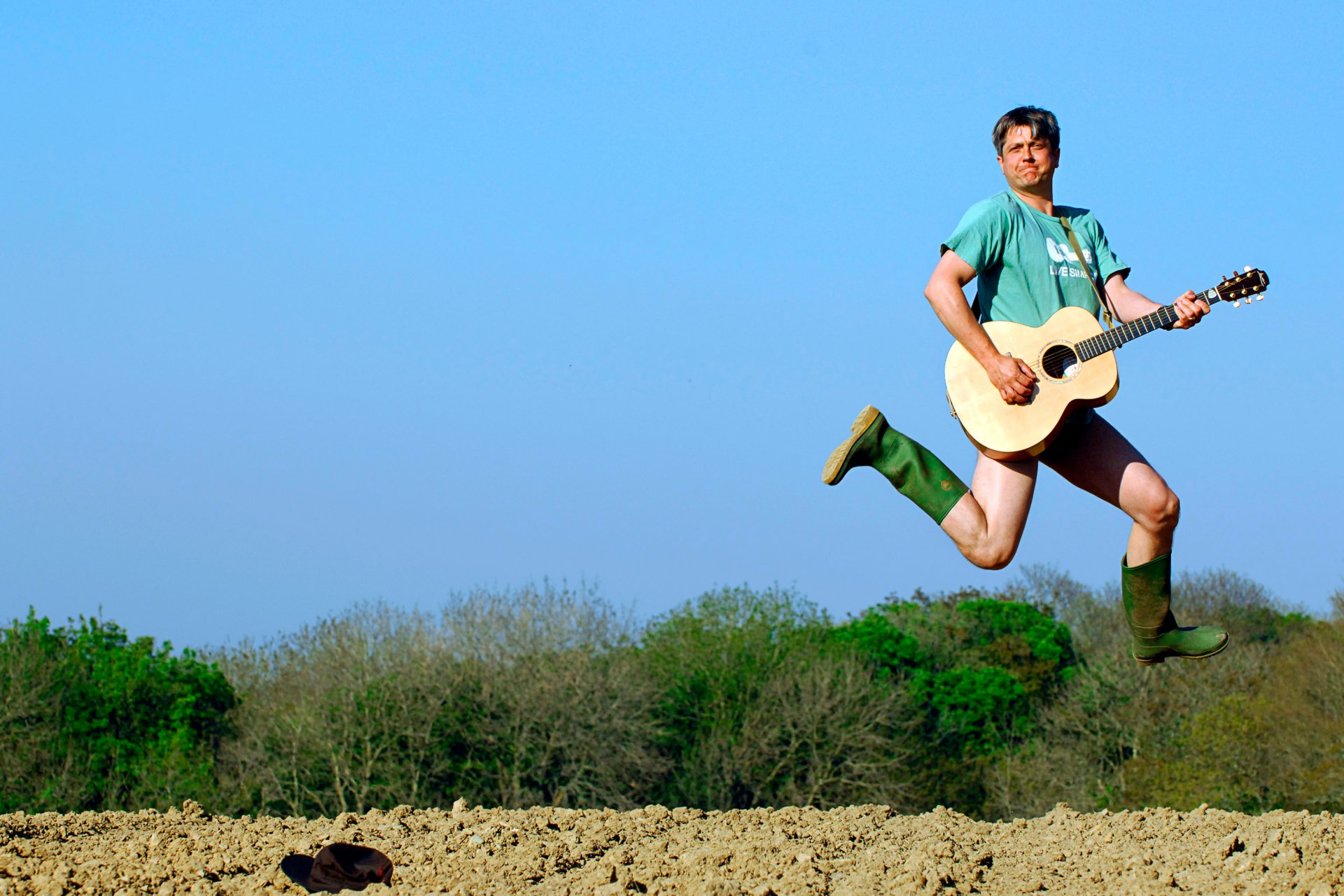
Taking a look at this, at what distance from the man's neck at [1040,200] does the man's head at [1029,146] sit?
18 mm

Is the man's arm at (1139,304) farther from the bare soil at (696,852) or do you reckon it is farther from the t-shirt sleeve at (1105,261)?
the bare soil at (696,852)

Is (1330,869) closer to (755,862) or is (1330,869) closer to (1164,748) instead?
(755,862)

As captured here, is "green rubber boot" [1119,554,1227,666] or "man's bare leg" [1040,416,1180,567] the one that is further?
"green rubber boot" [1119,554,1227,666]

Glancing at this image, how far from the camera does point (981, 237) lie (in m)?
5.54

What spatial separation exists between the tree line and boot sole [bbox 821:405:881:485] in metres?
26.9

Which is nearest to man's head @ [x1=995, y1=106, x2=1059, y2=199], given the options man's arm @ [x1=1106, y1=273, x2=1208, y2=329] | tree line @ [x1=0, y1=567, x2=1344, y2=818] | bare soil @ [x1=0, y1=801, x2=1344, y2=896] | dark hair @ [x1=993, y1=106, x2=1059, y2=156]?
dark hair @ [x1=993, y1=106, x2=1059, y2=156]

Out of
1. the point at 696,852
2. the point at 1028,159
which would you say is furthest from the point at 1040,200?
the point at 696,852

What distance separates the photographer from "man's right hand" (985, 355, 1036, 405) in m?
5.41

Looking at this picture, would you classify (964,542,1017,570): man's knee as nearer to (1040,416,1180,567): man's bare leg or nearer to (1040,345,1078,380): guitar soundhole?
(1040,416,1180,567): man's bare leg

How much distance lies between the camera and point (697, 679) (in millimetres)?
37594

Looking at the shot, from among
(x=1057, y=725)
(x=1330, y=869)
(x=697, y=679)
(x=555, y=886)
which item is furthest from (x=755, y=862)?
(x=1057, y=725)

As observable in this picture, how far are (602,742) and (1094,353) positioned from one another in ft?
100

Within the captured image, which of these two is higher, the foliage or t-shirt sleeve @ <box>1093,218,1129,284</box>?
the foliage

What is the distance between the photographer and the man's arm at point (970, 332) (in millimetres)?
5418
